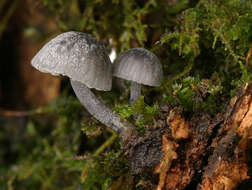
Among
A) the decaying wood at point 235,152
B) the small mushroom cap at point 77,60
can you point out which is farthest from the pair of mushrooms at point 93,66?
the decaying wood at point 235,152

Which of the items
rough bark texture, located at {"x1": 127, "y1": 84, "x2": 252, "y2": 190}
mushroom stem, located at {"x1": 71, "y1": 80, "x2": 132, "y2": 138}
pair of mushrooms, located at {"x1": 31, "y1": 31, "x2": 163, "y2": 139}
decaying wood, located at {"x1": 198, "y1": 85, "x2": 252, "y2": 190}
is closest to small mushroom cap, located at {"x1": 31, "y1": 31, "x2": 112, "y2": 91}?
pair of mushrooms, located at {"x1": 31, "y1": 31, "x2": 163, "y2": 139}

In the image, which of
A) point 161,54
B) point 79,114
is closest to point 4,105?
point 79,114

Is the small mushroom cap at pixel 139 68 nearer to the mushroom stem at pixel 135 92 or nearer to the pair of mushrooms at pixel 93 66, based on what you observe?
the pair of mushrooms at pixel 93 66

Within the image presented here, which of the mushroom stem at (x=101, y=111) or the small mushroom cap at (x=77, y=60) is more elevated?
the small mushroom cap at (x=77, y=60)

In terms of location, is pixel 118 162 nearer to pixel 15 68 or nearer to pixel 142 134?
pixel 142 134

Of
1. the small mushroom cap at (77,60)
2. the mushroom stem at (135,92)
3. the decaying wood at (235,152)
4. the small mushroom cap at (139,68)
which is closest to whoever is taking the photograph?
the decaying wood at (235,152)

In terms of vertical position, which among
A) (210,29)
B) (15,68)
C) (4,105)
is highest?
(210,29)

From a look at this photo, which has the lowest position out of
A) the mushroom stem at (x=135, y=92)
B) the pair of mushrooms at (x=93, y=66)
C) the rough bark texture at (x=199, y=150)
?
the rough bark texture at (x=199, y=150)
